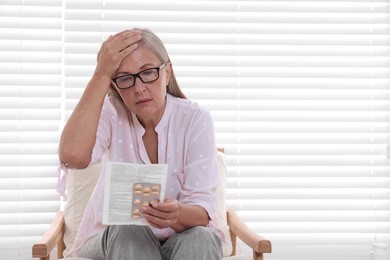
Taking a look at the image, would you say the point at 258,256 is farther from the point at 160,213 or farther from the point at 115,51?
the point at 115,51

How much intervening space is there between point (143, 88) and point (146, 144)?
0.27 meters

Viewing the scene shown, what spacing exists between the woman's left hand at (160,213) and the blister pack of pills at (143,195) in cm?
2

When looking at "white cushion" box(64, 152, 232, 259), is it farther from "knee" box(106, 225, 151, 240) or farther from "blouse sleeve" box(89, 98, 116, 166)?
"knee" box(106, 225, 151, 240)

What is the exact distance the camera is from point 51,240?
2.18 meters

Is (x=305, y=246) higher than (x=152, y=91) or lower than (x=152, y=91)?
lower

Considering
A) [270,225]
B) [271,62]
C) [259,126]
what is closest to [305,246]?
[270,225]

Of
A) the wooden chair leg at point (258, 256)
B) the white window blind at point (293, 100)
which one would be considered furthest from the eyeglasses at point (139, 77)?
the white window blind at point (293, 100)

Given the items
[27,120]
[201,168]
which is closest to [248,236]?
[201,168]

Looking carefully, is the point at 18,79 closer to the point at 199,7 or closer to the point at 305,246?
the point at 199,7

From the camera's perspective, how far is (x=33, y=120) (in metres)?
2.80

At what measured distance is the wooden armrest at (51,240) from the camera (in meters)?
2.04

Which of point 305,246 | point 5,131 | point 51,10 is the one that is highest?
point 51,10

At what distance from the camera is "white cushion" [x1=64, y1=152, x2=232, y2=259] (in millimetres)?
2512

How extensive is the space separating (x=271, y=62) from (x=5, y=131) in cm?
130
